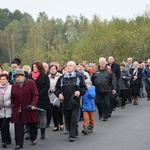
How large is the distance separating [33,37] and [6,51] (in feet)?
27.6

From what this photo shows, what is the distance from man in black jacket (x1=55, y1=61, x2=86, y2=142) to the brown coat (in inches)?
36.1

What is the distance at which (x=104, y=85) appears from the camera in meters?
13.6

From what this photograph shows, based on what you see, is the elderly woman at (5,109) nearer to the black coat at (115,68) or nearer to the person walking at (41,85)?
the person walking at (41,85)

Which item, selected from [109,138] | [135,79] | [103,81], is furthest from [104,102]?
[135,79]

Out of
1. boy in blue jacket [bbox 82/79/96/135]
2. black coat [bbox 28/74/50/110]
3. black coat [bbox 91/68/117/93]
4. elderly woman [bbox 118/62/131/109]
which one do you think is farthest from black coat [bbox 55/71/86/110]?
elderly woman [bbox 118/62/131/109]

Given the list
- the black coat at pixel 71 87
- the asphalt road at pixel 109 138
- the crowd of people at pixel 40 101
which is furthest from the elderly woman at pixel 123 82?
the black coat at pixel 71 87

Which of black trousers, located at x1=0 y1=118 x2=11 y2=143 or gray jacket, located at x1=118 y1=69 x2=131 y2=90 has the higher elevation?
gray jacket, located at x1=118 y1=69 x2=131 y2=90

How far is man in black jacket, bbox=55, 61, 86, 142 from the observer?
1031cm

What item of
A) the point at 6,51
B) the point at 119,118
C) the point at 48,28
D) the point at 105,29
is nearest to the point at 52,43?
the point at 48,28

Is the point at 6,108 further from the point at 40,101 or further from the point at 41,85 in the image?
the point at 41,85

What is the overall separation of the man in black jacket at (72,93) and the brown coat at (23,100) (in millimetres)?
917

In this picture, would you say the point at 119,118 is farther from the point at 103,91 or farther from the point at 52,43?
the point at 52,43

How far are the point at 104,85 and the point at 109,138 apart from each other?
346 centimetres

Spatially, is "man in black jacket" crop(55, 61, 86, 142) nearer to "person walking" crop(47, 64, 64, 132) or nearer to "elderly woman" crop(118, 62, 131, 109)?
"person walking" crop(47, 64, 64, 132)
